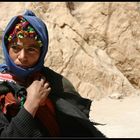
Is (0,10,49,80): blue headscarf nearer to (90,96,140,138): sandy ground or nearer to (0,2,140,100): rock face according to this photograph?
(90,96,140,138): sandy ground

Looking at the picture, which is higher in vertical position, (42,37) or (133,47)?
(42,37)

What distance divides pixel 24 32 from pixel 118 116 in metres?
4.44

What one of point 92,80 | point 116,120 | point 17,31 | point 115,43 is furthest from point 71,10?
point 17,31

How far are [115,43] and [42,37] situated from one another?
27.7 feet

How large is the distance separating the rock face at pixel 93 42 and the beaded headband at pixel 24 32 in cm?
591

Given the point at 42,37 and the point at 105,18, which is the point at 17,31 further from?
the point at 105,18

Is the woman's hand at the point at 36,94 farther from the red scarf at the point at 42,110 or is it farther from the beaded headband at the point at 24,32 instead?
the beaded headband at the point at 24,32

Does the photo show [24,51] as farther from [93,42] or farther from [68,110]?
[93,42]

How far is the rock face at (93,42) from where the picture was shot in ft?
26.6

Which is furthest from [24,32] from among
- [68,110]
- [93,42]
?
[93,42]

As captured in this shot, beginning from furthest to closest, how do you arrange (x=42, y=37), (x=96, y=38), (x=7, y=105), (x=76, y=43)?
(x=96, y=38) < (x=76, y=43) < (x=42, y=37) < (x=7, y=105)

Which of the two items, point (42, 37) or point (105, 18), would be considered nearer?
point (42, 37)

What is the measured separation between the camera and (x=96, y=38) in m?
10.1

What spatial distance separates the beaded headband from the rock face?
591 cm
